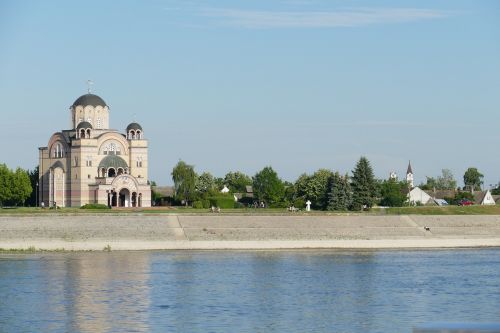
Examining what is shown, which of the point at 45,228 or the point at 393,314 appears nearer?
the point at 393,314

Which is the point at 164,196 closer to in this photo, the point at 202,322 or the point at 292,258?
the point at 292,258

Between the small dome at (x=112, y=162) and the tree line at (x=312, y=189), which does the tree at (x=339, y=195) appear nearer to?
the tree line at (x=312, y=189)

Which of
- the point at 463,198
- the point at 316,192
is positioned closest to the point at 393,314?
the point at 316,192

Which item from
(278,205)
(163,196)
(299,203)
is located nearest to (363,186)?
(299,203)

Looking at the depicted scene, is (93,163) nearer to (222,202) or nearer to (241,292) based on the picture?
(222,202)

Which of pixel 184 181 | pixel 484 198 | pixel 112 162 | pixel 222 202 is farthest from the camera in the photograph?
pixel 484 198

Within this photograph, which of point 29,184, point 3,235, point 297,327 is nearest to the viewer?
point 297,327

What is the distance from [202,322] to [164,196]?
70.8 meters

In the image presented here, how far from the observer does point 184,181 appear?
318 ft

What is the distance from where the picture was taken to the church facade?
88.2m

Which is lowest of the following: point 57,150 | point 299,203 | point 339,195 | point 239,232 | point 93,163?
point 239,232

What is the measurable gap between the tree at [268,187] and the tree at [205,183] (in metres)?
4.55

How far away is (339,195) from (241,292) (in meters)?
44.5

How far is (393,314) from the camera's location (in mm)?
32250
